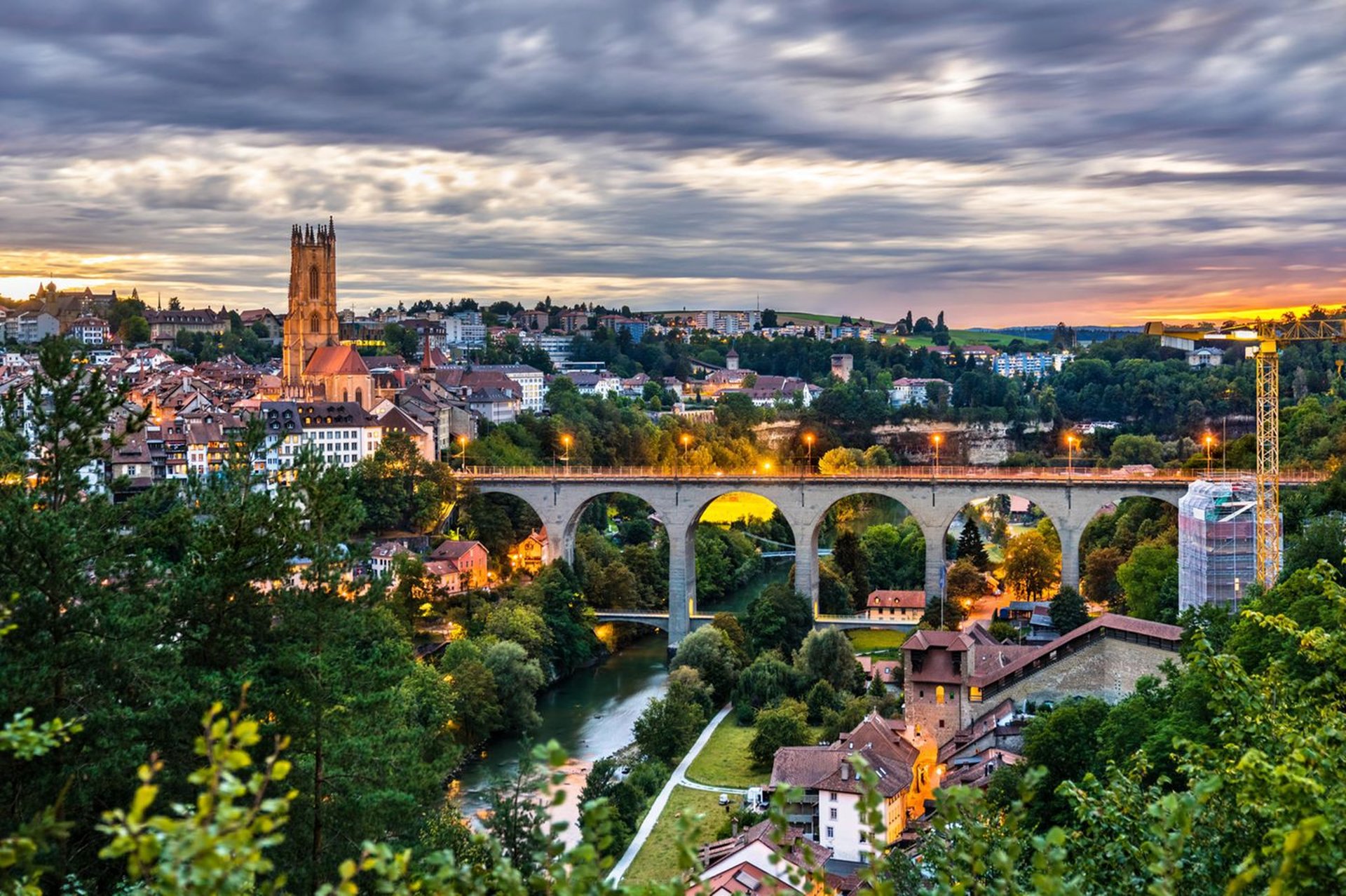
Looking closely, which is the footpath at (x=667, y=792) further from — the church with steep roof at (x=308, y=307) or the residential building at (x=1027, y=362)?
the residential building at (x=1027, y=362)

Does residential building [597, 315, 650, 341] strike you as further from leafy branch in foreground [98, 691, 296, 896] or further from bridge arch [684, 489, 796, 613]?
leafy branch in foreground [98, 691, 296, 896]

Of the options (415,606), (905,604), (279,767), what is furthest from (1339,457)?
(279,767)

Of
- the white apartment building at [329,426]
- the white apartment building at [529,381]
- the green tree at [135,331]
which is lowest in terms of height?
the white apartment building at [329,426]

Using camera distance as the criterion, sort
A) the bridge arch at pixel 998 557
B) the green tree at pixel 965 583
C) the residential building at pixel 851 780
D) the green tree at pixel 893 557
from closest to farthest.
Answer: the residential building at pixel 851 780
the bridge arch at pixel 998 557
the green tree at pixel 965 583
the green tree at pixel 893 557

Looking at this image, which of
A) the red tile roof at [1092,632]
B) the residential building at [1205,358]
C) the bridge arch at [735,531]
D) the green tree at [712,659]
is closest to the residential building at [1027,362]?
the residential building at [1205,358]

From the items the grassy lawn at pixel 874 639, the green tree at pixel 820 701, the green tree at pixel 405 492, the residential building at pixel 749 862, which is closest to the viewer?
the residential building at pixel 749 862

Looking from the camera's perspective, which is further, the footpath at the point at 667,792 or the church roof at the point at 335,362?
the church roof at the point at 335,362

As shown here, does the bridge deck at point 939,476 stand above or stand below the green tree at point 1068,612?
above

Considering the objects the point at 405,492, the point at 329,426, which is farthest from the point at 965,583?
the point at 329,426
